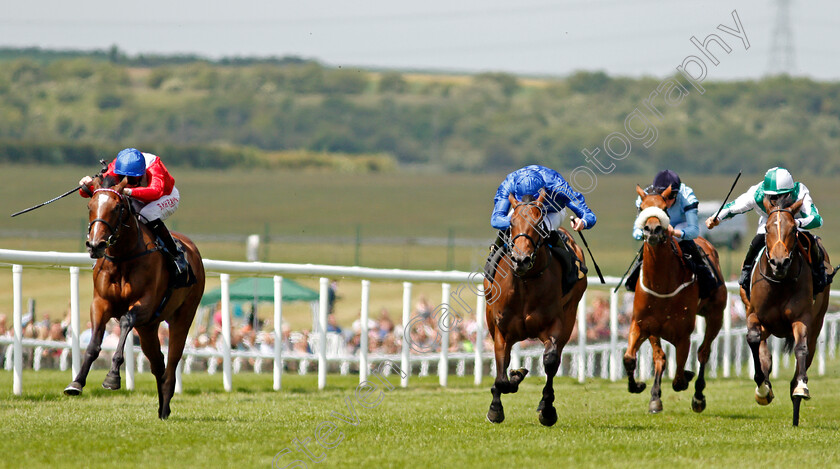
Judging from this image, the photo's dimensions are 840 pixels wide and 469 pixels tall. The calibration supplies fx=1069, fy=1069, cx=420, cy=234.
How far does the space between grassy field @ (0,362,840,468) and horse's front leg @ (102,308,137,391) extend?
0.90 feet

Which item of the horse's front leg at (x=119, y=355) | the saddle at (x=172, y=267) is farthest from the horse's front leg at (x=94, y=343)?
the saddle at (x=172, y=267)

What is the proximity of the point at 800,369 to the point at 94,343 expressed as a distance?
4917 mm

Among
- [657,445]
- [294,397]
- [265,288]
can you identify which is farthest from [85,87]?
[657,445]

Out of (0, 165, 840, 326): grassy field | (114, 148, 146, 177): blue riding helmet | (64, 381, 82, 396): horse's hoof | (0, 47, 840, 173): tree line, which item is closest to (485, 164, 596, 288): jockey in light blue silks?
(114, 148, 146, 177): blue riding helmet

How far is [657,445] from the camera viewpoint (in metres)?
6.48

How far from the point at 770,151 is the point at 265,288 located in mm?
39765

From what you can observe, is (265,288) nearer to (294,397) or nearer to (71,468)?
(294,397)

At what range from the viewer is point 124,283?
23.4 feet

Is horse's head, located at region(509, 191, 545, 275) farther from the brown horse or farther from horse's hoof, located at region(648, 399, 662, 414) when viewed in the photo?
horse's hoof, located at region(648, 399, 662, 414)

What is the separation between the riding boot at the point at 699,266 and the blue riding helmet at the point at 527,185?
6.26 feet

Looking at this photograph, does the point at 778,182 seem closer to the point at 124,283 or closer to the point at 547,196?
the point at 547,196

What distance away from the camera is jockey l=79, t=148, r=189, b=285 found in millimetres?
7293

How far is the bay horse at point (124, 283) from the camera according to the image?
680cm

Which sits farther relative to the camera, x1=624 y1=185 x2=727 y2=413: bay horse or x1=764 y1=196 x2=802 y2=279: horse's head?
x1=624 y1=185 x2=727 y2=413: bay horse
